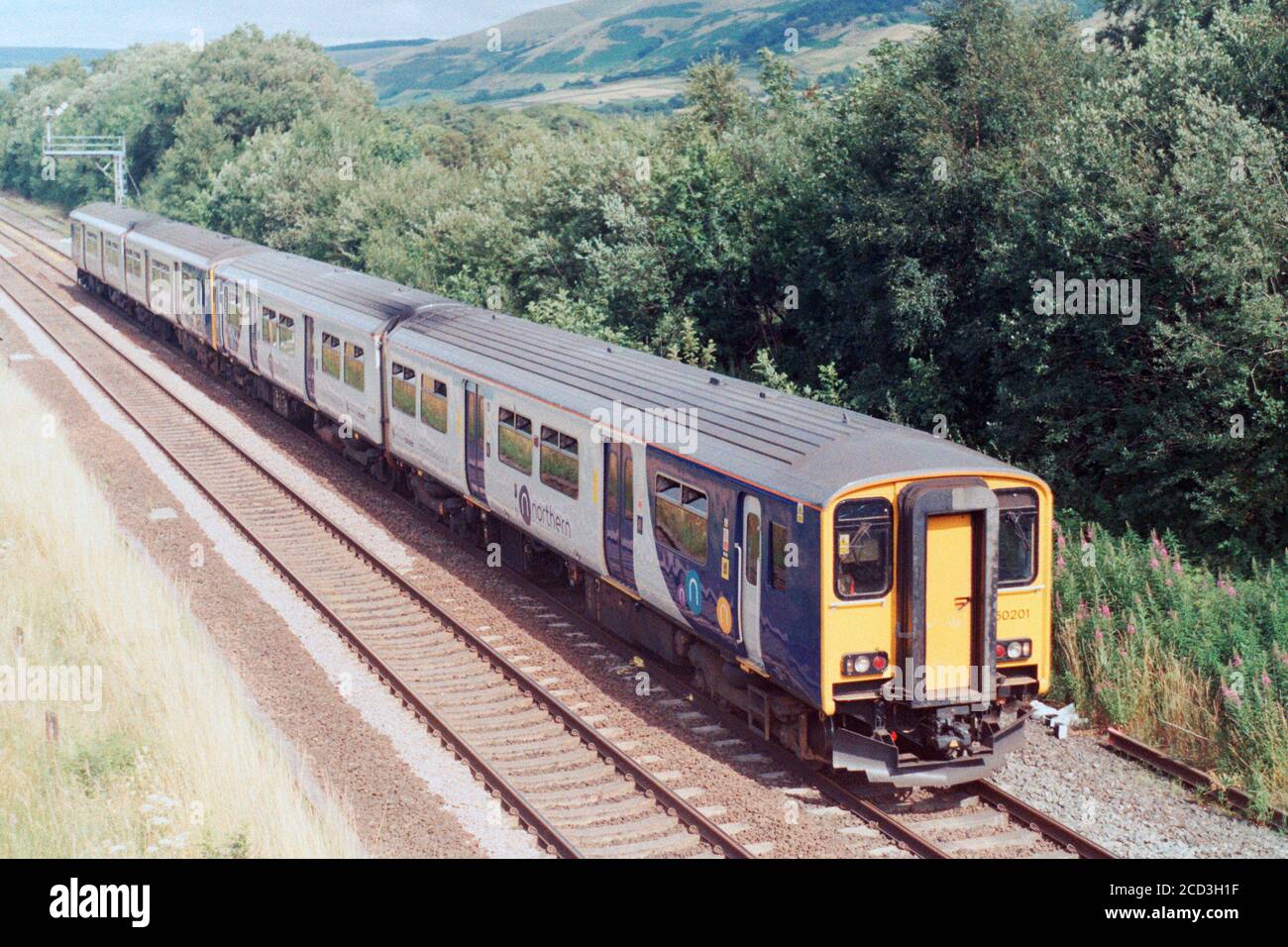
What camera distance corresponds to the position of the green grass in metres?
11.4

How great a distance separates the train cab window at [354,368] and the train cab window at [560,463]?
6.54 m

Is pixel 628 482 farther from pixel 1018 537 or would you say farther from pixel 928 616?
pixel 1018 537

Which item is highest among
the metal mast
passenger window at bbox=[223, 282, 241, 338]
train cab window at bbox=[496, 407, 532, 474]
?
the metal mast

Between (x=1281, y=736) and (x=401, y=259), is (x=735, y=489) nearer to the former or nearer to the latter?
(x=1281, y=736)

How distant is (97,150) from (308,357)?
48875 millimetres

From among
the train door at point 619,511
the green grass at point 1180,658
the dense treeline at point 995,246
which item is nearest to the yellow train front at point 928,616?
the green grass at point 1180,658

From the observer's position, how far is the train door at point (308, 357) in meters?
23.3

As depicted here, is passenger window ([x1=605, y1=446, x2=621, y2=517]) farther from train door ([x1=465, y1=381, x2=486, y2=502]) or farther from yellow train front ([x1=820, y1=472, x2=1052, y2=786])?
yellow train front ([x1=820, y1=472, x2=1052, y2=786])

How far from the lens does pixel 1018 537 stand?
1127 centimetres

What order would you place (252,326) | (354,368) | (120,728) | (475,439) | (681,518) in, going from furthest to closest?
(252,326), (354,368), (475,439), (681,518), (120,728)

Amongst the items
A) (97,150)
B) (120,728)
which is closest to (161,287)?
(120,728)

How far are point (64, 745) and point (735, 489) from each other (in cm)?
609

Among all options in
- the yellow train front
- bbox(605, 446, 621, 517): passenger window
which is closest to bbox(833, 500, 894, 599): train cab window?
the yellow train front

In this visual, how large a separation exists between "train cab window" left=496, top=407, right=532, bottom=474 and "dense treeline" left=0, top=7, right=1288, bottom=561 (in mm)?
7053
